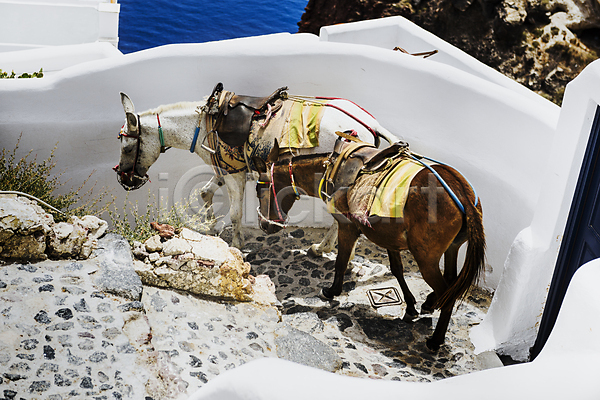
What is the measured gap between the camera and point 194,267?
15.2ft

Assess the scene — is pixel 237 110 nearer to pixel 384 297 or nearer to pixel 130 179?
pixel 130 179

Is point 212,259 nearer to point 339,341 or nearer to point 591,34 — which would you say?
point 339,341

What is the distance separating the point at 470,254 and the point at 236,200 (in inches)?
109

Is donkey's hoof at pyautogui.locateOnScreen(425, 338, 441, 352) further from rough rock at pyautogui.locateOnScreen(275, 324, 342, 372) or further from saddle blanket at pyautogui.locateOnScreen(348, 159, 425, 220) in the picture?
saddle blanket at pyautogui.locateOnScreen(348, 159, 425, 220)

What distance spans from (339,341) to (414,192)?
1545mm

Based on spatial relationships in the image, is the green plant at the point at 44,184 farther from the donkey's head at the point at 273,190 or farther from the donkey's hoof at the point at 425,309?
the donkey's hoof at the point at 425,309

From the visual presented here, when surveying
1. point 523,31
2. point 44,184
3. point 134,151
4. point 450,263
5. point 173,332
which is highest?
point 523,31

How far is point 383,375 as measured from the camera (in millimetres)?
4344

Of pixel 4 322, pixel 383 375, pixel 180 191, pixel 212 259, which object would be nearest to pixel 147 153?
pixel 180 191

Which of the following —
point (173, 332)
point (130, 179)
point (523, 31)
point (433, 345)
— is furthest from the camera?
point (523, 31)

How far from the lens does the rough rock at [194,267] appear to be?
180 inches

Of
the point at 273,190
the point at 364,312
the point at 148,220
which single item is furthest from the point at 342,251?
the point at 148,220

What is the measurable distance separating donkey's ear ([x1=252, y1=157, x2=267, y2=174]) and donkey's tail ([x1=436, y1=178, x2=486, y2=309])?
1995 mm

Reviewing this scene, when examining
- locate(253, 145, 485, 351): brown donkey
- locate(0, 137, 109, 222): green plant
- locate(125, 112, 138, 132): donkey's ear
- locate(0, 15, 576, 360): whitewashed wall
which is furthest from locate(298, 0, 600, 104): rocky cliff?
locate(0, 137, 109, 222): green plant
